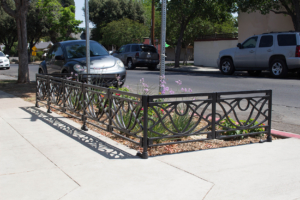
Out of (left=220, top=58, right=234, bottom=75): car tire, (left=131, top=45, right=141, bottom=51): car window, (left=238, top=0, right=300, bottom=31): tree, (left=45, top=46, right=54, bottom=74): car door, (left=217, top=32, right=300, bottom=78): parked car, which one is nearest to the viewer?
(left=45, top=46, right=54, bottom=74): car door

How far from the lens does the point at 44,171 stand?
408 centimetres

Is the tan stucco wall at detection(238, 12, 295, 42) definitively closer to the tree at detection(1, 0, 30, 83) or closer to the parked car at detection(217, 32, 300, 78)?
the parked car at detection(217, 32, 300, 78)

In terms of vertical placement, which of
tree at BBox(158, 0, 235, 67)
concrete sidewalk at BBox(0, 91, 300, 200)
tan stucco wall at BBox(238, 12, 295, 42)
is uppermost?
tree at BBox(158, 0, 235, 67)

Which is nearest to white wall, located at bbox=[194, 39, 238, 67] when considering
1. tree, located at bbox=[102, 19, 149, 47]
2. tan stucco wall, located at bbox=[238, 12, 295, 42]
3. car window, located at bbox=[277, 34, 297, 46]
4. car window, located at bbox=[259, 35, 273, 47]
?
tan stucco wall, located at bbox=[238, 12, 295, 42]

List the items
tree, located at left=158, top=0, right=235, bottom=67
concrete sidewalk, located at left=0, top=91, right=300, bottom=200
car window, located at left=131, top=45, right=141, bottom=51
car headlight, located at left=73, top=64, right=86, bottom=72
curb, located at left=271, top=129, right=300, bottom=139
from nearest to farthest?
concrete sidewalk, located at left=0, top=91, right=300, bottom=200, curb, located at left=271, top=129, right=300, bottom=139, car headlight, located at left=73, top=64, right=86, bottom=72, tree, located at left=158, top=0, right=235, bottom=67, car window, located at left=131, top=45, right=141, bottom=51

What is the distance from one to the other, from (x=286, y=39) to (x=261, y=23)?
8320 millimetres

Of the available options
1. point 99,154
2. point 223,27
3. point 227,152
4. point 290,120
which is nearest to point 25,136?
point 99,154

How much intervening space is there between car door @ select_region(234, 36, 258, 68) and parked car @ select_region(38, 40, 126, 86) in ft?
28.4

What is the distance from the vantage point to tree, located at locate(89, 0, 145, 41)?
179ft

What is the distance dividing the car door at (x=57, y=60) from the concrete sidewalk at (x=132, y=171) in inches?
206

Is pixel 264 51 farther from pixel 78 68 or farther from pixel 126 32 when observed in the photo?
pixel 126 32

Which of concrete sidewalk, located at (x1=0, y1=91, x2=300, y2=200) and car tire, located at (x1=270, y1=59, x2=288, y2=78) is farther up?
car tire, located at (x1=270, y1=59, x2=288, y2=78)

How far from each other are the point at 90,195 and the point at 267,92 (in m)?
3.61

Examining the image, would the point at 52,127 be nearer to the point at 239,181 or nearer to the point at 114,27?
the point at 239,181
